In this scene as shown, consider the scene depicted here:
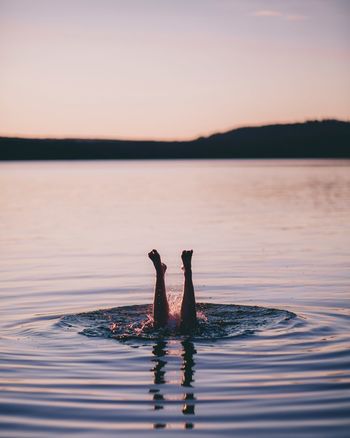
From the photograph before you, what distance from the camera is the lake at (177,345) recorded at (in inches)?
379

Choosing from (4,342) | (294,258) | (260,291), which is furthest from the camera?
(294,258)

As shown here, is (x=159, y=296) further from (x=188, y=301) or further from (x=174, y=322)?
(x=174, y=322)

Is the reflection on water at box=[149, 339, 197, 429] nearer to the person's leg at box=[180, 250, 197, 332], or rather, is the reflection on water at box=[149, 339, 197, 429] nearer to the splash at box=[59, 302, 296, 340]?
the person's leg at box=[180, 250, 197, 332]

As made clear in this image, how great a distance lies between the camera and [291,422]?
934 centimetres

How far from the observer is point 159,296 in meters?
13.9

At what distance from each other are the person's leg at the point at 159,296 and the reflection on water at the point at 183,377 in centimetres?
61

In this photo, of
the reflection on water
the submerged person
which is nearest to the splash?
the submerged person

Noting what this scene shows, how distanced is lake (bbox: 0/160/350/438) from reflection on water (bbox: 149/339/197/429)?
0.02 m

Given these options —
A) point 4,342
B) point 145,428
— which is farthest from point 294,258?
point 145,428

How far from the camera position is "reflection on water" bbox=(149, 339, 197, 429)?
392 inches

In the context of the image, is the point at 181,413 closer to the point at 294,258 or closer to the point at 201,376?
the point at 201,376

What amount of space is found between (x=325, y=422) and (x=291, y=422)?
1.34 feet

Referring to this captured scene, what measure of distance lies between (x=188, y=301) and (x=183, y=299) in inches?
5.2

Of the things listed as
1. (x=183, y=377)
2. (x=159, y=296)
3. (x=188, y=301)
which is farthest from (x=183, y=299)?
(x=183, y=377)
